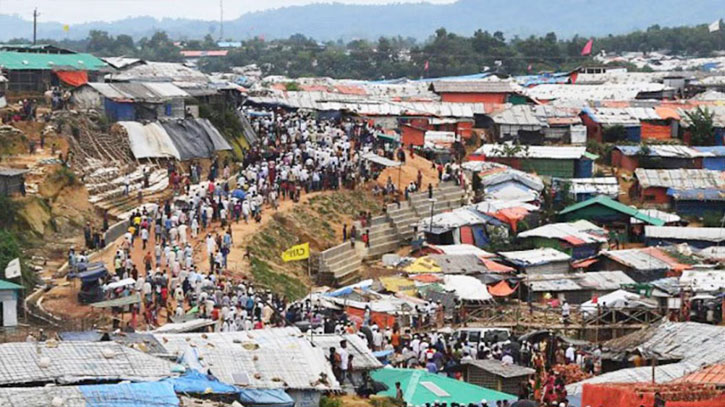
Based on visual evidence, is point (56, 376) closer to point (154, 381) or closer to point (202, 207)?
point (154, 381)

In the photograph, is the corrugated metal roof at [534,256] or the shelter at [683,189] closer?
the corrugated metal roof at [534,256]

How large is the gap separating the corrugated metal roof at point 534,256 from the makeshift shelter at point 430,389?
13.8 metres

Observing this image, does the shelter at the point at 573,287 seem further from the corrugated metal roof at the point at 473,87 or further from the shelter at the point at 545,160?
the corrugated metal roof at the point at 473,87

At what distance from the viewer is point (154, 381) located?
1734cm

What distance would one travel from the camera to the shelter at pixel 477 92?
59938 millimetres

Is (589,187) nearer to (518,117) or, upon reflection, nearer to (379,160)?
(379,160)

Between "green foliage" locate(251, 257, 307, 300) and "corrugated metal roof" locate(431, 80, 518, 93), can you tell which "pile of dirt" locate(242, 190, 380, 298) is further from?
"corrugated metal roof" locate(431, 80, 518, 93)

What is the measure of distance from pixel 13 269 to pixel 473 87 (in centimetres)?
3780

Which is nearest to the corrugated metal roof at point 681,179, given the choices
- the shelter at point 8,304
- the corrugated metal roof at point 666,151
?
the corrugated metal roof at point 666,151

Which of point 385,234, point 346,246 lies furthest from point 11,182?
point 385,234

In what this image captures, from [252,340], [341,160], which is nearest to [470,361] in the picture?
[252,340]

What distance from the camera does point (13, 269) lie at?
25391 mm

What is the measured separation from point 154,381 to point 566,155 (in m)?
32.3

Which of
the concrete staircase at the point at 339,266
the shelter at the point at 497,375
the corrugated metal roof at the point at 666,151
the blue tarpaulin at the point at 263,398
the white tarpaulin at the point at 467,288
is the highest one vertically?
the blue tarpaulin at the point at 263,398
